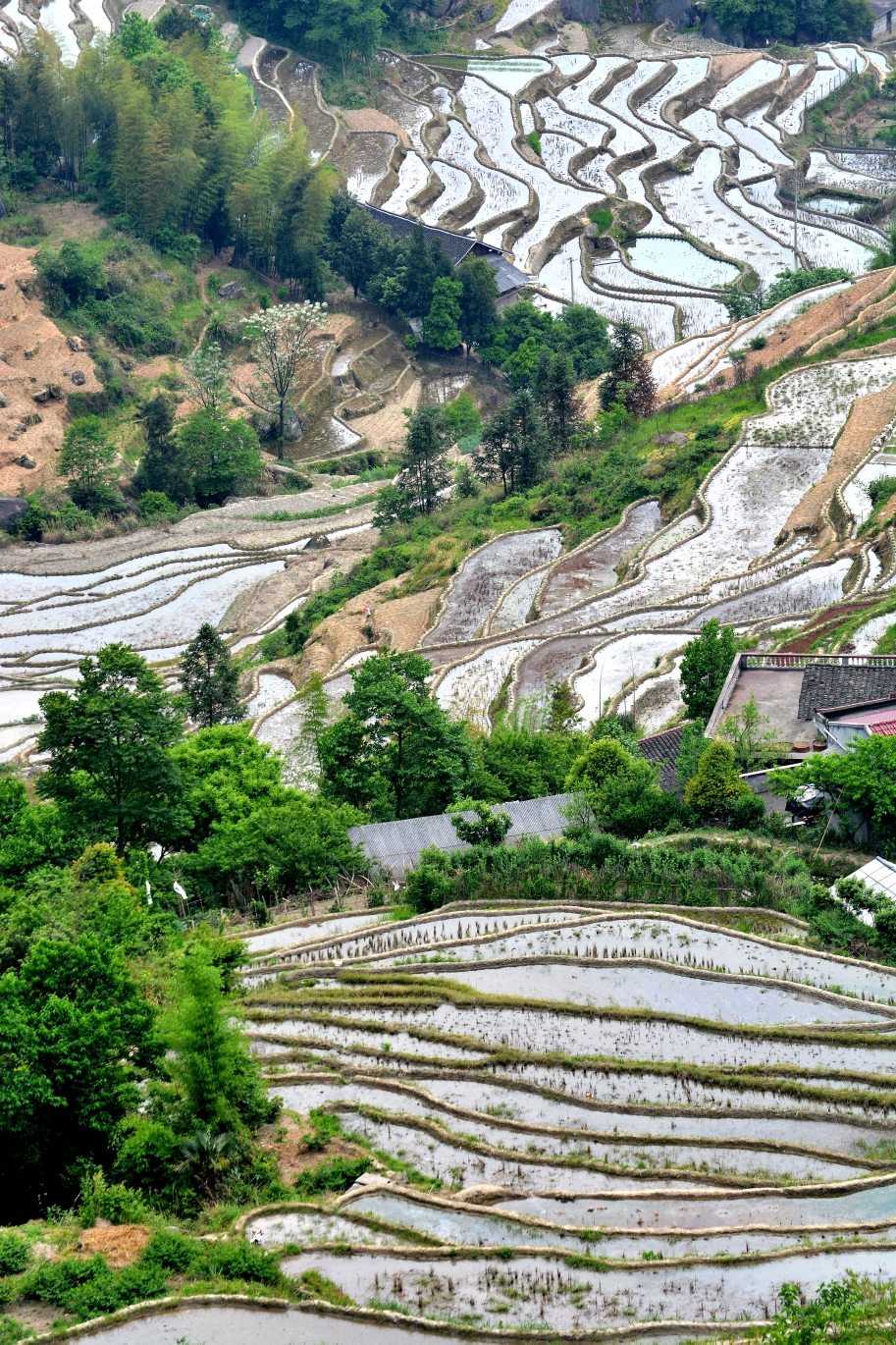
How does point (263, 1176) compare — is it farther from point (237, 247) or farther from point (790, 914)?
point (237, 247)

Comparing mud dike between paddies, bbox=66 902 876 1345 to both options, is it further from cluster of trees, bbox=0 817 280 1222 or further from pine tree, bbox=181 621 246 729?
pine tree, bbox=181 621 246 729

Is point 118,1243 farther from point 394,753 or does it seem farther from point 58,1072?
point 394,753

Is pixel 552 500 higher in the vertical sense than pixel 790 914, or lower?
higher

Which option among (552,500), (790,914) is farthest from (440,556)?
(790,914)

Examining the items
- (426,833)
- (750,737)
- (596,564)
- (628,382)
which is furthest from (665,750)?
(628,382)

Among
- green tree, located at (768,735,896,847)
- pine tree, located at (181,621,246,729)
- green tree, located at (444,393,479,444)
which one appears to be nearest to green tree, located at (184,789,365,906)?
green tree, located at (768,735,896,847)

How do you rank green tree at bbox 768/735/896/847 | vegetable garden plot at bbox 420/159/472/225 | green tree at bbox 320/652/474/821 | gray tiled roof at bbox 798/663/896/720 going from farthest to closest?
vegetable garden plot at bbox 420/159/472/225 → green tree at bbox 320/652/474/821 → gray tiled roof at bbox 798/663/896/720 → green tree at bbox 768/735/896/847
